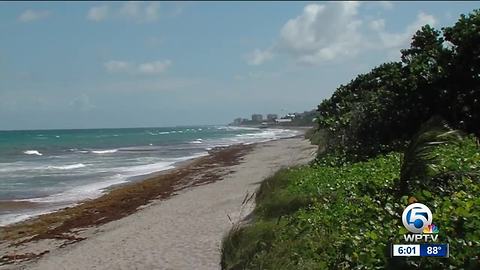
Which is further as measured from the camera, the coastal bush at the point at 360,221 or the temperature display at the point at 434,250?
the coastal bush at the point at 360,221

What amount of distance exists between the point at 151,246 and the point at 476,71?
8.29 m

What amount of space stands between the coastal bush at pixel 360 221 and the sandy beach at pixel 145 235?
152cm

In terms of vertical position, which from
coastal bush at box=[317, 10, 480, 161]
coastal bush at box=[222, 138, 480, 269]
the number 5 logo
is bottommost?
coastal bush at box=[222, 138, 480, 269]

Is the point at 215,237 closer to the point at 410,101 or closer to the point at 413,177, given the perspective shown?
the point at 410,101

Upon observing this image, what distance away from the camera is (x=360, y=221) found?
5.68 m

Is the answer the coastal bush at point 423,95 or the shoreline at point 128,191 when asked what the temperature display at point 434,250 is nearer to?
the coastal bush at point 423,95

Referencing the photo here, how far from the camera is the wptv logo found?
3.83 meters

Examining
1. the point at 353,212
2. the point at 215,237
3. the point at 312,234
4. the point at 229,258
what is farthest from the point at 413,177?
the point at 215,237

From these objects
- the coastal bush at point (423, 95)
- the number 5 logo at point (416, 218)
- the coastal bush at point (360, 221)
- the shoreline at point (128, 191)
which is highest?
the coastal bush at point (423, 95)

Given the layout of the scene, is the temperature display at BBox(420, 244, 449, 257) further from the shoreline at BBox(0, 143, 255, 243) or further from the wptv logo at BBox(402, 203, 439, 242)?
the shoreline at BBox(0, 143, 255, 243)

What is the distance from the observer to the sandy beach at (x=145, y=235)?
465 inches

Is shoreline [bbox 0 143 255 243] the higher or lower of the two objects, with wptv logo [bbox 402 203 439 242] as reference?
lower

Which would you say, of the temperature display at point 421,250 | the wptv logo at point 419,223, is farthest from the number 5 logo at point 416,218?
the temperature display at point 421,250

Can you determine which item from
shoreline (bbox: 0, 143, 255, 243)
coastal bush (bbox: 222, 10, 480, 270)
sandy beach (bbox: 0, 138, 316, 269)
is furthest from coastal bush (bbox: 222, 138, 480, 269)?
shoreline (bbox: 0, 143, 255, 243)
